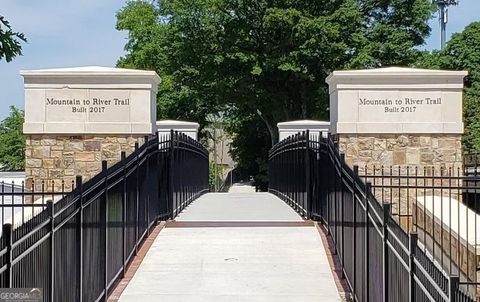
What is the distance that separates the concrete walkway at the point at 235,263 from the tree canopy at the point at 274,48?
25656 mm

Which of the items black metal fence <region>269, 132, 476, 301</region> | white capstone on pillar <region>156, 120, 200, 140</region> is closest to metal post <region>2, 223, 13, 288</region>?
black metal fence <region>269, 132, 476, 301</region>

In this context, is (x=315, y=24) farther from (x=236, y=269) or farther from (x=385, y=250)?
(x=385, y=250)

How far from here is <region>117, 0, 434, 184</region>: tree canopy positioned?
3778 centimetres

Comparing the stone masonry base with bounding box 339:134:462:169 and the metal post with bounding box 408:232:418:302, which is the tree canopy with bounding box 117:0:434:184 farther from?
the metal post with bounding box 408:232:418:302

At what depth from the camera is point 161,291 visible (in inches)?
316

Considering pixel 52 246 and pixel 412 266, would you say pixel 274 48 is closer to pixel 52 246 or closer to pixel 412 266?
pixel 52 246

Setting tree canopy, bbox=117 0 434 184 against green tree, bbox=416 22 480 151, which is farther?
tree canopy, bbox=117 0 434 184

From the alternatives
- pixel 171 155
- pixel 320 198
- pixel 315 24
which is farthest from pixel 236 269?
pixel 315 24

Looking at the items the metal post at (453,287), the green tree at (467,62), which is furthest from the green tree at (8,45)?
the green tree at (467,62)

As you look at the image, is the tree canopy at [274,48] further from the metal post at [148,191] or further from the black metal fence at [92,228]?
the metal post at [148,191]

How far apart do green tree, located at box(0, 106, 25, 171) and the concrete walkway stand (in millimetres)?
54158

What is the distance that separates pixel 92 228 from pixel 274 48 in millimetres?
34265

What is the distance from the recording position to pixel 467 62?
36781 mm

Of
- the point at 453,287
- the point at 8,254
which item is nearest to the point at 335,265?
the point at 8,254
